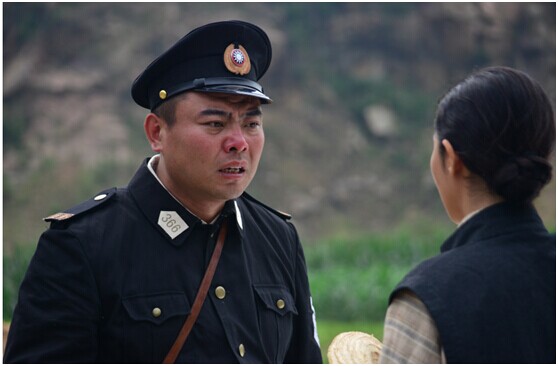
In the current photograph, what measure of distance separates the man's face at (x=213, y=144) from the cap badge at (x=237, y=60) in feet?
0.52

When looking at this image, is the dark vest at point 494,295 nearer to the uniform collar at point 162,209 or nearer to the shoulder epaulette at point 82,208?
the uniform collar at point 162,209

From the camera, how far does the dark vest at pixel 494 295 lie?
1.95 meters

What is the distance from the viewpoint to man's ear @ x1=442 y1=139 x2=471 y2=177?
2076 millimetres

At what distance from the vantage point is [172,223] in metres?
2.87

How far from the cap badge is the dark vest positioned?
120 cm

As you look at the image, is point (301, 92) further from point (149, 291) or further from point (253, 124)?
point (149, 291)

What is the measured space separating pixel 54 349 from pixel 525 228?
1358mm

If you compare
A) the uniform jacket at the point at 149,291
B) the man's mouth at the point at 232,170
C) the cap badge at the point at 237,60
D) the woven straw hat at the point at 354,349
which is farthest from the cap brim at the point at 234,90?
the woven straw hat at the point at 354,349

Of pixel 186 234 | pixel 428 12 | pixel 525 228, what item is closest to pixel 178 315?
pixel 186 234

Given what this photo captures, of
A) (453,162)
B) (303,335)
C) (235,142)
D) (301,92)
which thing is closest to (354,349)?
(303,335)

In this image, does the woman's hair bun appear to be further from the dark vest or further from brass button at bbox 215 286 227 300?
brass button at bbox 215 286 227 300

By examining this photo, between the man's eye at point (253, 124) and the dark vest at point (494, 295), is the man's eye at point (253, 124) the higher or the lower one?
the higher one

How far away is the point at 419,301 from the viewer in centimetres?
198

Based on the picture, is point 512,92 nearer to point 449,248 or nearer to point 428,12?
point 449,248
